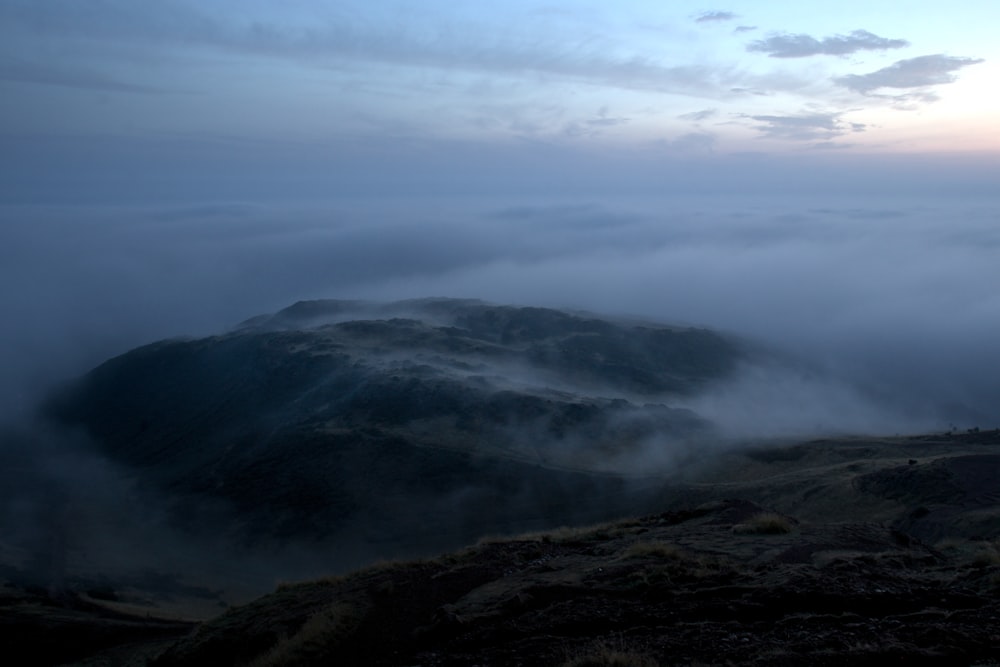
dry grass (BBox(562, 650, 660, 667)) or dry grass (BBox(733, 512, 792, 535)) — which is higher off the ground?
dry grass (BBox(562, 650, 660, 667))

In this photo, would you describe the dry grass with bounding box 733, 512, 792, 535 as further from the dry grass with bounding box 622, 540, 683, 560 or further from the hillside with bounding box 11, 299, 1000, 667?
the dry grass with bounding box 622, 540, 683, 560

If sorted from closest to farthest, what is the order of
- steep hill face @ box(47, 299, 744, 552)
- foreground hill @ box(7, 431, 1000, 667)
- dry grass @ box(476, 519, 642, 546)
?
foreground hill @ box(7, 431, 1000, 667) → dry grass @ box(476, 519, 642, 546) → steep hill face @ box(47, 299, 744, 552)

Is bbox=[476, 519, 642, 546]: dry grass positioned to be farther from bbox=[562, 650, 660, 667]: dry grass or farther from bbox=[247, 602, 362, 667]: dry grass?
bbox=[562, 650, 660, 667]: dry grass

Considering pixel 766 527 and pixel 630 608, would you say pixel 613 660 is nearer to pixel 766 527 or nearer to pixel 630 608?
pixel 630 608

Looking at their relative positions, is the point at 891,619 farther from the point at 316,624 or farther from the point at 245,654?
the point at 245,654

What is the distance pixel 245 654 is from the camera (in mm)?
12938

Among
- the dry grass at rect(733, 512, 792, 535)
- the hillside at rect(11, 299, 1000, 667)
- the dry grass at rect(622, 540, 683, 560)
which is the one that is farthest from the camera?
the dry grass at rect(733, 512, 792, 535)

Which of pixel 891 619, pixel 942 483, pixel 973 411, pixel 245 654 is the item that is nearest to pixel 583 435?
pixel 942 483

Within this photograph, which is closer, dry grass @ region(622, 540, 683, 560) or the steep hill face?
dry grass @ region(622, 540, 683, 560)

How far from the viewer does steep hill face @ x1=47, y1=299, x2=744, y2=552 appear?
37.8 m

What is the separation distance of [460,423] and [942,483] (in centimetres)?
2622

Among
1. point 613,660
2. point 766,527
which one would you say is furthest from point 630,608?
point 766,527

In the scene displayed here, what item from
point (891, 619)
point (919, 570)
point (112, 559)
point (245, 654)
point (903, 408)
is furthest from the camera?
point (903, 408)

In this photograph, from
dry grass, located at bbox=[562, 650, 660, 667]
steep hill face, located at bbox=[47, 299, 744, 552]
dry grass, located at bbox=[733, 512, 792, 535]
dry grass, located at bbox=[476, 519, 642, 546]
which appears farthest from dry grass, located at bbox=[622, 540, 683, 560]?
steep hill face, located at bbox=[47, 299, 744, 552]
